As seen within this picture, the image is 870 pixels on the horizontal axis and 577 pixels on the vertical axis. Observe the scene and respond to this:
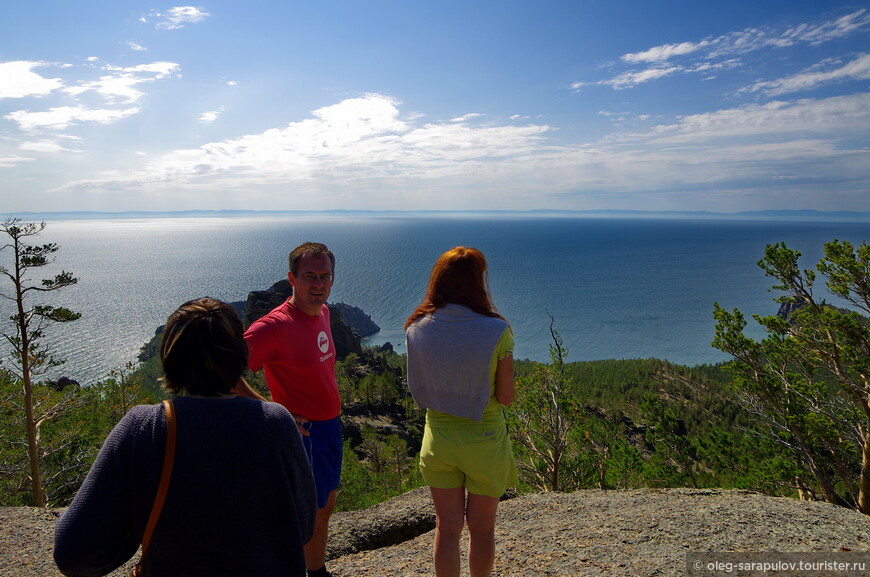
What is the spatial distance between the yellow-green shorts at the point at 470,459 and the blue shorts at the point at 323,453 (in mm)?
720

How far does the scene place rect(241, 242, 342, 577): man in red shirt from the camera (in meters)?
3.04

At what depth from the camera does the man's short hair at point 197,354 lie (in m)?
1.56

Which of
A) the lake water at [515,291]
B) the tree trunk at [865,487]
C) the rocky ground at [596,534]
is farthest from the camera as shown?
the lake water at [515,291]

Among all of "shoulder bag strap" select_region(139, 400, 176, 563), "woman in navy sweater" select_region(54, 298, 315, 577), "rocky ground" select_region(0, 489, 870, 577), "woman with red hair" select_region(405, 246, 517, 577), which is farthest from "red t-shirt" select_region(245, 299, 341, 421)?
"rocky ground" select_region(0, 489, 870, 577)

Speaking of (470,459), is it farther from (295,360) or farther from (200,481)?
(200,481)

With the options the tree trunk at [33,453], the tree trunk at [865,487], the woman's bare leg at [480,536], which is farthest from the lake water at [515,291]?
the woman's bare leg at [480,536]

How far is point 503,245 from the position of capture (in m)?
190

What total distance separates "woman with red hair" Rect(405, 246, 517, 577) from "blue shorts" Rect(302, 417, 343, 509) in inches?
28.7

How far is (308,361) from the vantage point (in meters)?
3.12

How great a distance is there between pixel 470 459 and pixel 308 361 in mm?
1260

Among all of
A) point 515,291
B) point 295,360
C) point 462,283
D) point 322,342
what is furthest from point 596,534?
point 515,291

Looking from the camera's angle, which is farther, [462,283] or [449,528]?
[449,528]

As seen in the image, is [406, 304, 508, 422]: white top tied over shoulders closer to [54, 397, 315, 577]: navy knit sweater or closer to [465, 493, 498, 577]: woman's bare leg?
[465, 493, 498, 577]: woman's bare leg

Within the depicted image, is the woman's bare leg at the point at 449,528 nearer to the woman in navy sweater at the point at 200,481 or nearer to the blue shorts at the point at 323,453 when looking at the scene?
the blue shorts at the point at 323,453
